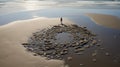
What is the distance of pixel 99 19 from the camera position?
25734 millimetres

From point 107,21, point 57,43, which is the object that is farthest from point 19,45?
point 107,21

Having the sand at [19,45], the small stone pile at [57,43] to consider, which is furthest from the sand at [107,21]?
the sand at [19,45]

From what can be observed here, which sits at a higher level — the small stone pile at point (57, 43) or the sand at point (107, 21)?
the sand at point (107, 21)

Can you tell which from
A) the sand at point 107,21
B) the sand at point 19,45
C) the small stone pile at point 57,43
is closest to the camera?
the sand at point 19,45

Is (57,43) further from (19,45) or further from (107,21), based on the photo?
(107,21)

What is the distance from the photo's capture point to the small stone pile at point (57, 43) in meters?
14.3

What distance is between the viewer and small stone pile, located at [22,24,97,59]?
46.9 ft

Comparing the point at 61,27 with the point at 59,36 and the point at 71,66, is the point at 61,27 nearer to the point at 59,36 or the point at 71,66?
the point at 59,36

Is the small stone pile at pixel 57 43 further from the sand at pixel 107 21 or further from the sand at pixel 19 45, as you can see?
the sand at pixel 107 21

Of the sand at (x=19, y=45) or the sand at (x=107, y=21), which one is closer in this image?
the sand at (x=19, y=45)

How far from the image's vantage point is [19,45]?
15727mm

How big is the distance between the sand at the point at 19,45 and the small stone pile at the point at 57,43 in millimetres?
722

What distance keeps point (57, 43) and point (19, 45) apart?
3450 mm

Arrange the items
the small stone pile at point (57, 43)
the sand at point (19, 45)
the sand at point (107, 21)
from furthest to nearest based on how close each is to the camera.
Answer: the sand at point (107, 21)
the small stone pile at point (57, 43)
the sand at point (19, 45)
